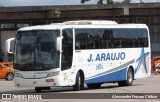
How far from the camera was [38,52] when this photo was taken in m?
25.3

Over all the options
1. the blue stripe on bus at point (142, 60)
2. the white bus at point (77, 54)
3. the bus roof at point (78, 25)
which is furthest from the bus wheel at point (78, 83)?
the blue stripe on bus at point (142, 60)

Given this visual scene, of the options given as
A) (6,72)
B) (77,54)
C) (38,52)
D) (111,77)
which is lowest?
(6,72)

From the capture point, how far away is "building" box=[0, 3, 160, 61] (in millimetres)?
64250

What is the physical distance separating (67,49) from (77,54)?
79 cm

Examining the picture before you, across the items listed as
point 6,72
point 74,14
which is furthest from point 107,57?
point 74,14

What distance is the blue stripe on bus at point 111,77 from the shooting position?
91.8ft

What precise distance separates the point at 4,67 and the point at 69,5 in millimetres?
22477

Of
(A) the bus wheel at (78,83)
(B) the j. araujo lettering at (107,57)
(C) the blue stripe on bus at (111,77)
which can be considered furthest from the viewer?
(C) the blue stripe on bus at (111,77)

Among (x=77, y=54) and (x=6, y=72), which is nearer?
(x=77, y=54)

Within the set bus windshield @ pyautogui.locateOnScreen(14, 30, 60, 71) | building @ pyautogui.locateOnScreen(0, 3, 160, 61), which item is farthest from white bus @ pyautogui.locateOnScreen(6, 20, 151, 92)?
building @ pyautogui.locateOnScreen(0, 3, 160, 61)

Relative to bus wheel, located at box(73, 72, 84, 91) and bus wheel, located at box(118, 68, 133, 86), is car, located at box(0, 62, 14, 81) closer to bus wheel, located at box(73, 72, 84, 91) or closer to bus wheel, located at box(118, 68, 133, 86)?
bus wheel, located at box(118, 68, 133, 86)

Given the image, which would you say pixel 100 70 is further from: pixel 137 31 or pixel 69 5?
pixel 69 5

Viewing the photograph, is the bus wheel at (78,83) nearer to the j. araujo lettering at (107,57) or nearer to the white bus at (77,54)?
the white bus at (77,54)

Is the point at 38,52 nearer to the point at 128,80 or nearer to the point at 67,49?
the point at 67,49
